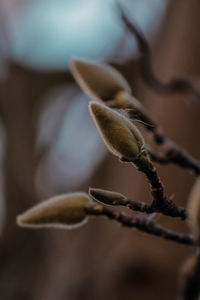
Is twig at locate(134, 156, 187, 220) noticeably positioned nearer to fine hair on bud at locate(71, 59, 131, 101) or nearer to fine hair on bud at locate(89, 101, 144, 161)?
fine hair on bud at locate(89, 101, 144, 161)

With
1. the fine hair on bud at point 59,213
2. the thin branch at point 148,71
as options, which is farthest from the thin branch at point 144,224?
the thin branch at point 148,71

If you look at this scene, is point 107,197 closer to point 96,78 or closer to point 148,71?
point 96,78

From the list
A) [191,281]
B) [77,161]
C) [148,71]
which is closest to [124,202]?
[191,281]

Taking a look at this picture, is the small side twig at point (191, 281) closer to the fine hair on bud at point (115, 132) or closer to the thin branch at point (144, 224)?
the thin branch at point (144, 224)

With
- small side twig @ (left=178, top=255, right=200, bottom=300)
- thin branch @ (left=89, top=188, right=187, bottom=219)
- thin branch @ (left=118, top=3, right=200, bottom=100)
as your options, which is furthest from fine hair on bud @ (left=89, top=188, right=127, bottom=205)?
thin branch @ (left=118, top=3, right=200, bottom=100)

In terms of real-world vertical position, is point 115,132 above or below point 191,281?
above

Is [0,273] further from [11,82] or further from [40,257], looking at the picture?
[11,82]
